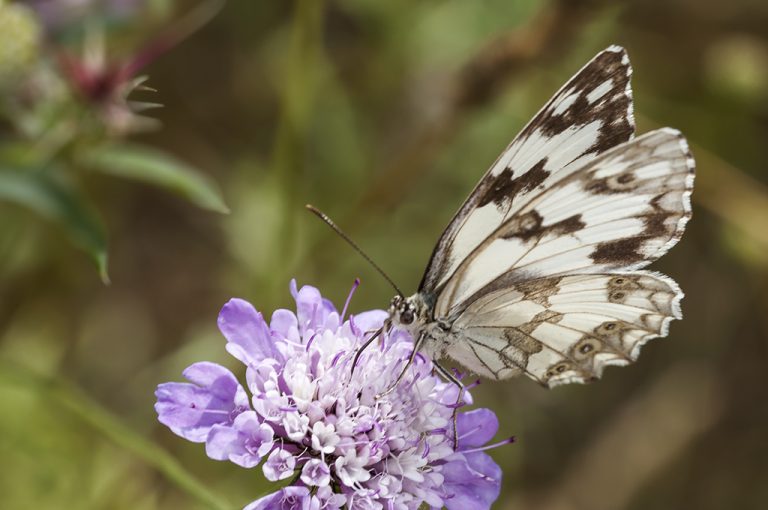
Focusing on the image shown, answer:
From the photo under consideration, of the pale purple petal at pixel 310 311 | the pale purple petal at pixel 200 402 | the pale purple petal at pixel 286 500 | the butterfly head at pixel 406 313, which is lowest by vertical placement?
the pale purple petal at pixel 286 500

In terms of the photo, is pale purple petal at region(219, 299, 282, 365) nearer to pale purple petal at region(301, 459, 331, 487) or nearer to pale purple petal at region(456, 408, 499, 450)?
pale purple petal at region(301, 459, 331, 487)

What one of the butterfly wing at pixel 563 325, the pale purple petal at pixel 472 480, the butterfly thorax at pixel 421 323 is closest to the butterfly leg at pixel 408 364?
the butterfly thorax at pixel 421 323

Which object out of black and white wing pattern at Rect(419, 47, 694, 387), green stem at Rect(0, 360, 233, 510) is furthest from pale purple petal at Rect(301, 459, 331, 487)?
black and white wing pattern at Rect(419, 47, 694, 387)

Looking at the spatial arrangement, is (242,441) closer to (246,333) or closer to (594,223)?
(246,333)

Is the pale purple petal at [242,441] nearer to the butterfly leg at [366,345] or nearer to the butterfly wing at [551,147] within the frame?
the butterfly leg at [366,345]

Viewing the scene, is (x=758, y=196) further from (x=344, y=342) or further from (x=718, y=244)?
(x=344, y=342)

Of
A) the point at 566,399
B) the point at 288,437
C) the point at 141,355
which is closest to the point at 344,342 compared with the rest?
the point at 288,437

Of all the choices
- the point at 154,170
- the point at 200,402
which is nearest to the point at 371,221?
the point at 154,170
